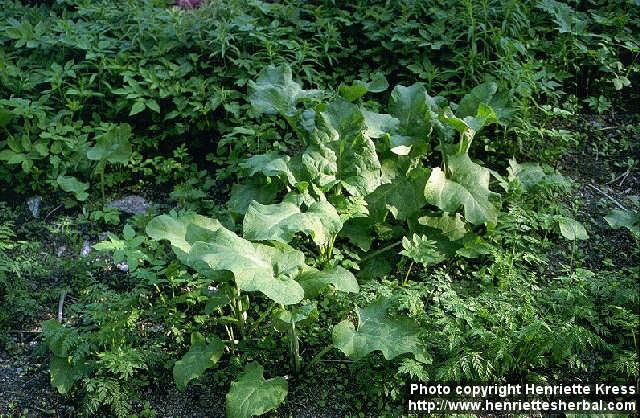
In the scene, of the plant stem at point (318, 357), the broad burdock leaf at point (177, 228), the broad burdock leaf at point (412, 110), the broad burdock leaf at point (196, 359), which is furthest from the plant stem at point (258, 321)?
the broad burdock leaf at point (412, 110)

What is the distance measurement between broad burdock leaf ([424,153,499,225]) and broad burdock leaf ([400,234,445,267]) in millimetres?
244

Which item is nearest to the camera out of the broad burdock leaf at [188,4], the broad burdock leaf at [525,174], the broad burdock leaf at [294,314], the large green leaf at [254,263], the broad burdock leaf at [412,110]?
the large green leaf at [254,263]

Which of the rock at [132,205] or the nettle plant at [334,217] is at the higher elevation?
the nettle plant at [334,217]

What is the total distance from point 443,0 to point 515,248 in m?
2.11

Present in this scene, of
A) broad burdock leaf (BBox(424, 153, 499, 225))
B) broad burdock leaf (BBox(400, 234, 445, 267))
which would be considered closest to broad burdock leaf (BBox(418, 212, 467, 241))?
broad burdock leaf (BBox(424, 153, 499, 225))

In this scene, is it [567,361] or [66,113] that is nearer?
[567,361]

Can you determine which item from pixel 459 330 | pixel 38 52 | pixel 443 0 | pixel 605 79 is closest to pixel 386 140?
pixel 459 330

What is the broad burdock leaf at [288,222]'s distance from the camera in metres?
3.47

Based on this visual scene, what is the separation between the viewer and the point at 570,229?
4137mm

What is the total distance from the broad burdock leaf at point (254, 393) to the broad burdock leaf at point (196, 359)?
163 millimetres

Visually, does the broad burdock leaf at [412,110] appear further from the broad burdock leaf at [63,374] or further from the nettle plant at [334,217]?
the broad burdock leaf at [63,374]

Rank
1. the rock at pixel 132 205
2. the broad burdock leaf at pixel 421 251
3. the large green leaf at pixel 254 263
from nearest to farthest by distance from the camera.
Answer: the large green leaf at pixel 254 263 → the broad burdock leaf at pixel 421 251 → the rock at pixel 132 205

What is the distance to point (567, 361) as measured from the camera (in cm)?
362

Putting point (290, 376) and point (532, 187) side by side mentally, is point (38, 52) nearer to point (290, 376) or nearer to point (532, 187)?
point (290, 376)
